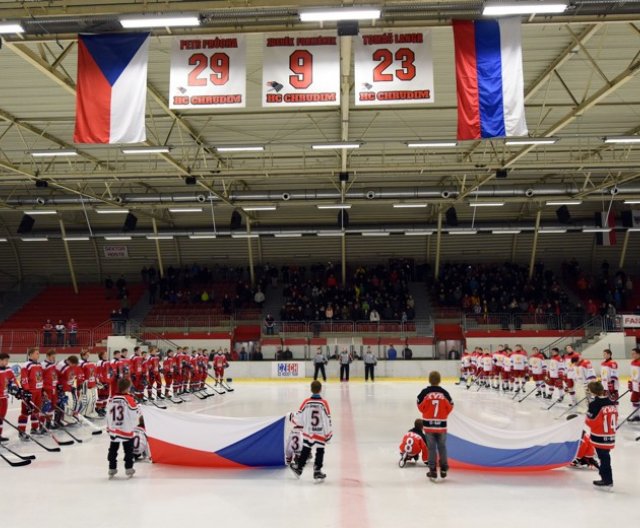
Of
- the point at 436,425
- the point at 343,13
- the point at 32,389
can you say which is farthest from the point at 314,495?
the point at 32,389

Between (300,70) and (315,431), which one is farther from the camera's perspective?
(300,70)

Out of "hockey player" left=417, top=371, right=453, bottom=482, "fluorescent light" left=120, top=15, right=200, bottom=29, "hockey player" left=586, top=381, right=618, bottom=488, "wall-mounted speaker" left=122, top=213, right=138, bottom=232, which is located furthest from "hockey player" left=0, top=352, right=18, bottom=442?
"wall-mounted speaker" left=122, top=213, right=138, bottom=232

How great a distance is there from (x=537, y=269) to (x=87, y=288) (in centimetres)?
3082

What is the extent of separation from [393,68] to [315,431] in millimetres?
6278

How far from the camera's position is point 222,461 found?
9641 mm

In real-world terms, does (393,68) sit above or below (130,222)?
below

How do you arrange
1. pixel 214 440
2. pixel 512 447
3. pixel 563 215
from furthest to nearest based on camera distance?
pixel 563 215 < pixel 214 440 < pixel 512 447

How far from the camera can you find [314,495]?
26.3 feet

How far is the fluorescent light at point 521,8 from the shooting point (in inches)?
379

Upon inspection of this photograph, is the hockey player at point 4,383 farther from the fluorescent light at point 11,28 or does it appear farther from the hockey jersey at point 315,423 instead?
the hockey jersey at point 315,423

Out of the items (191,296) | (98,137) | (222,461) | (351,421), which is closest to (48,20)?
(98,137)

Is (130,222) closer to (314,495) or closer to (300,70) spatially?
(300,70)

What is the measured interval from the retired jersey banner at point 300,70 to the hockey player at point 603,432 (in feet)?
20.9

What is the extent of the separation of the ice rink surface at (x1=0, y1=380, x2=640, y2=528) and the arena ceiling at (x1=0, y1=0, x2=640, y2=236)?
7.69 m
